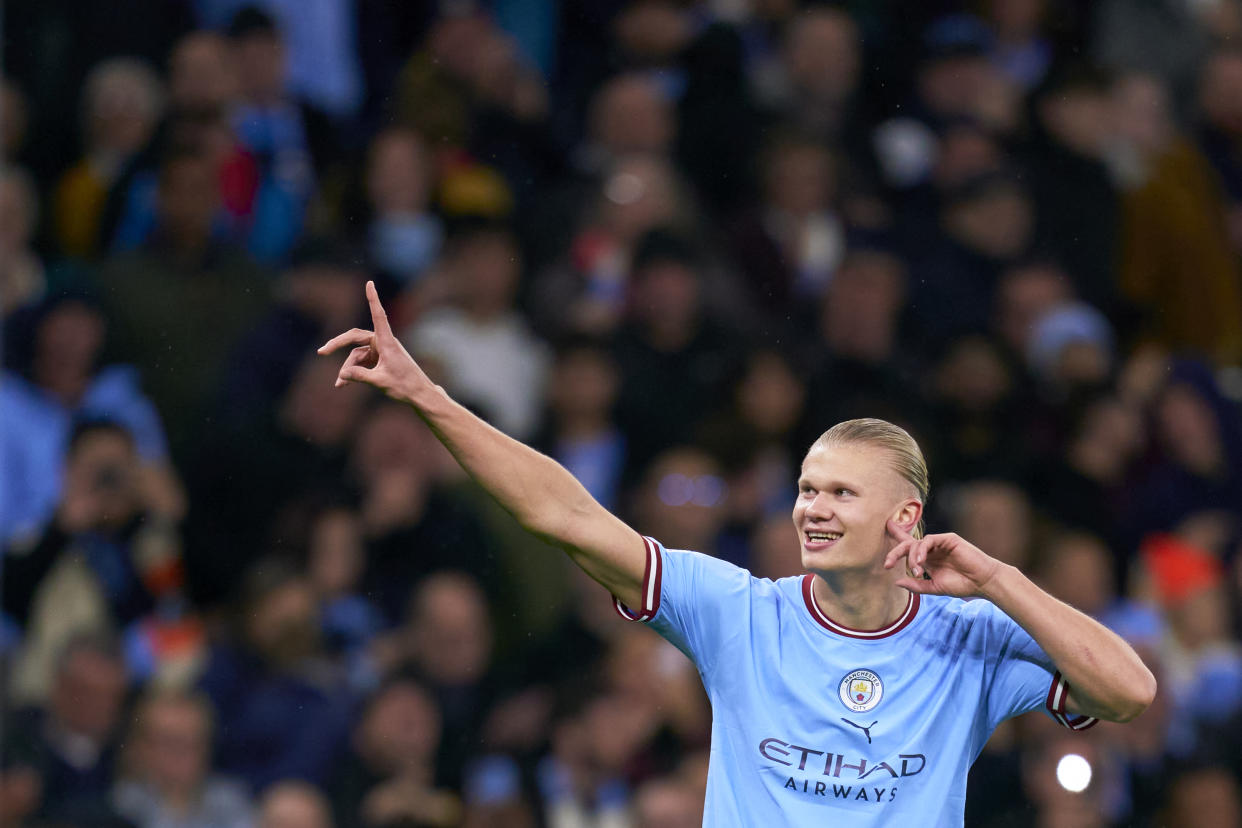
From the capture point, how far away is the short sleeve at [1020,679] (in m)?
4.15

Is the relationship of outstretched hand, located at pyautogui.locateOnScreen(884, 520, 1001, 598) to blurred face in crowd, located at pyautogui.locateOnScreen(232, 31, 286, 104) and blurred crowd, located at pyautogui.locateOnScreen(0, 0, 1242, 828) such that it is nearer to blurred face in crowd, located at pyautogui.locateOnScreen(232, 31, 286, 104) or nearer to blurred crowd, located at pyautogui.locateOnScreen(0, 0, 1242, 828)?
blurred crowd, located at pyautogui.locateOnScreen(0, 0, 1242, 828)

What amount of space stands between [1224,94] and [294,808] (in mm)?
7040

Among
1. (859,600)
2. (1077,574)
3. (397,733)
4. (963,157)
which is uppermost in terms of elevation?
(963,157)

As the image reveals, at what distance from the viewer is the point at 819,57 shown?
10.6 metres

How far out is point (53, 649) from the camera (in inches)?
311

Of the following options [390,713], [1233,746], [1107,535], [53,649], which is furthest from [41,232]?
[1233,746]

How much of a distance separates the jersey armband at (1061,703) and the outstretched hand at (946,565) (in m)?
0.34

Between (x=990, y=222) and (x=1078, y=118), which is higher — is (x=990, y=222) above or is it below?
below

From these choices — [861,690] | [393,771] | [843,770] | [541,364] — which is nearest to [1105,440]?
[541,364]

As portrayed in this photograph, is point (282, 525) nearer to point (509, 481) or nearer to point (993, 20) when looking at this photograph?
point (509, 481)

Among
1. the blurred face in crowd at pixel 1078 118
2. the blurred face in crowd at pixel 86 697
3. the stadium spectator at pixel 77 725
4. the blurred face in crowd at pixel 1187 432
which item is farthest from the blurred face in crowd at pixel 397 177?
the blurred face in crowd at pixel 1187 432

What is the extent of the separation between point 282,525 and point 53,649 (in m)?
1.10

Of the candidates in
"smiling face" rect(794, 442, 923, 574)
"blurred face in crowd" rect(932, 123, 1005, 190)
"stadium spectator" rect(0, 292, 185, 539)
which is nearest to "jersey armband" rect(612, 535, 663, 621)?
"smiling face" rect(794, 442, 923, 574)

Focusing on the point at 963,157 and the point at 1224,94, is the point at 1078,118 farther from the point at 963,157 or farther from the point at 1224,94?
the point at 1224,94
